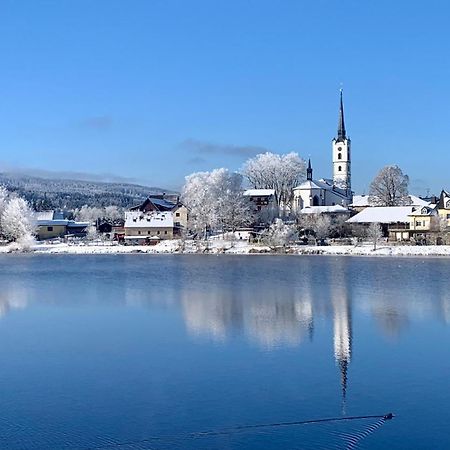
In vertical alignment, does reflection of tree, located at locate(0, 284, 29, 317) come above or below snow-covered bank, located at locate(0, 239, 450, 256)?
below

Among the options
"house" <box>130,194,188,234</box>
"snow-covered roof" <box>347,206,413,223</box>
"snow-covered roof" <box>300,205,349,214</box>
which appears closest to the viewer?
"snow-covered roof" <box>347,206,413,223</box>

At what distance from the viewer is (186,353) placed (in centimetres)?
1145

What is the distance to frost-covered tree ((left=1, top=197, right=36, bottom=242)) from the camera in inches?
1690

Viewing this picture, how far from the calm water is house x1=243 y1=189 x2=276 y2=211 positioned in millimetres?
27006

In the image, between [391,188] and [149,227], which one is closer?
[149,227]

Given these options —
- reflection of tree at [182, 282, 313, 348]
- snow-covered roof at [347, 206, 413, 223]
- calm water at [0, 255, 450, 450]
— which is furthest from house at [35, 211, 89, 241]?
reflection of tree at [182, 282, 313, 348]

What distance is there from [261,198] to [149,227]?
27.3ft

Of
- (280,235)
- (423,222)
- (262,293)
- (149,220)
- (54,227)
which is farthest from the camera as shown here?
(54,227)

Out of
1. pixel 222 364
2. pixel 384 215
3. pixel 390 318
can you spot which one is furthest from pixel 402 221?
pixel 222 364

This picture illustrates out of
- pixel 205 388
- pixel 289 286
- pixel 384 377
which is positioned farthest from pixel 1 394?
pixel 289 286

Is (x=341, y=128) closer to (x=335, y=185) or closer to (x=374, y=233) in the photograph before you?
(x=335, y=185)

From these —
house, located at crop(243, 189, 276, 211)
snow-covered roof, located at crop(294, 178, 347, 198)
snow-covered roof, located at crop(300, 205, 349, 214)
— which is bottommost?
snow-covered roof, located at crop(300, 205, 349, 214)

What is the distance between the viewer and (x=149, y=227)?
47.6m

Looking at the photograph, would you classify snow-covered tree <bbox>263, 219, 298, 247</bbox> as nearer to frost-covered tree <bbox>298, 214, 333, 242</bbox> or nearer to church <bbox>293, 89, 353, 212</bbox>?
frost-covered tree <bbox>298, 214, 333, 242</bbox>
